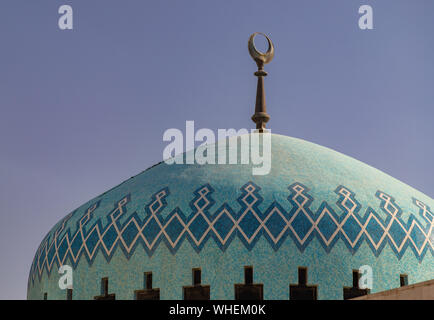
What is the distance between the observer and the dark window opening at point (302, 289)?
459 inches

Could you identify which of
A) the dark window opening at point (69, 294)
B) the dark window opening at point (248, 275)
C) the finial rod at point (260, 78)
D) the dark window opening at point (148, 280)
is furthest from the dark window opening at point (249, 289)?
the finial rod at point (260, 78)

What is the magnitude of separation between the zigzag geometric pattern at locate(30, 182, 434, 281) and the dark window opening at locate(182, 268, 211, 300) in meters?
0.40

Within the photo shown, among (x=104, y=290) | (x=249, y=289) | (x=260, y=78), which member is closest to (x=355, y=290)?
(x=249, y=289)

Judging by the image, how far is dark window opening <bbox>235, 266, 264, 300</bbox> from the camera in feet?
38.1

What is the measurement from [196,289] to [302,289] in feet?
5.10

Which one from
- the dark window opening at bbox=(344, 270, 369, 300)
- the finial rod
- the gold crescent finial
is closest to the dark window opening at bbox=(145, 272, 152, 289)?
the dark window opening at bbox=(344, 270, 369, 300)

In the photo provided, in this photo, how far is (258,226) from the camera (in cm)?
1195

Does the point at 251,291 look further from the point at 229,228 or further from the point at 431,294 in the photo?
the point at 431,294

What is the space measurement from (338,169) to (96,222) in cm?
409

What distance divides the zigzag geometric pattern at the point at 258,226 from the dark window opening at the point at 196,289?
404 mm

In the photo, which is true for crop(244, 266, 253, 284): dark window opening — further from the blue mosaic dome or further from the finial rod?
the finial rod
